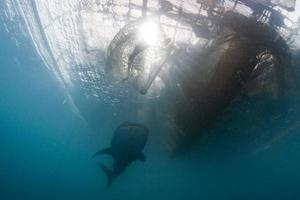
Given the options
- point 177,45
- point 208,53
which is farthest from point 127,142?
point 208,53

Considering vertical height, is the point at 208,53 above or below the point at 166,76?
above

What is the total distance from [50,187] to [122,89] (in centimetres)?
3818

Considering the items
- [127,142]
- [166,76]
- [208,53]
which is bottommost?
[127,142]

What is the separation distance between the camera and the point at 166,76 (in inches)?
426

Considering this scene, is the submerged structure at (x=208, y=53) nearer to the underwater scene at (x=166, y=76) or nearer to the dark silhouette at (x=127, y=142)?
the underwater scene at (x=166, y=76)

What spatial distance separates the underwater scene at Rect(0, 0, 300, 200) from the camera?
766cm

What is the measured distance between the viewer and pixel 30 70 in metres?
17.9

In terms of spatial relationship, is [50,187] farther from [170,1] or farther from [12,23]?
[170,1]

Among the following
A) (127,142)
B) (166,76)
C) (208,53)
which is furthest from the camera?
(166,76)

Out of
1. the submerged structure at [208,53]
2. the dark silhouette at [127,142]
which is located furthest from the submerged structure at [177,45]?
the dark silhouette at [127,142]

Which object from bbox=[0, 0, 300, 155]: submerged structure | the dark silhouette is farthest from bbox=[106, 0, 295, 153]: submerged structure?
the dark silhouette

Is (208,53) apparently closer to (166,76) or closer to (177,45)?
(177,45)

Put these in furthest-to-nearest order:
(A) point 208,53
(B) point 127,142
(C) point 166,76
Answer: (C) point 166,76 → (B) point 127,142 → (A) point 208,53

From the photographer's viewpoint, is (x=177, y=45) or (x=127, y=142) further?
(x=127, y=142)
